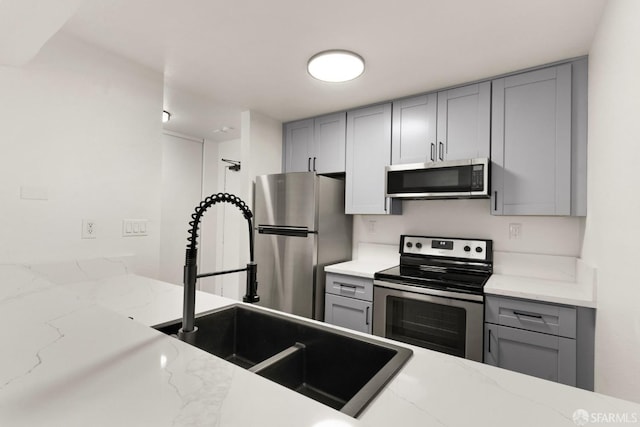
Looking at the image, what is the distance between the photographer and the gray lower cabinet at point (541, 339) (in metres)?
1.66

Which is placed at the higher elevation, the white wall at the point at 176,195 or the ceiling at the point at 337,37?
the ceiling at the point at 337,37

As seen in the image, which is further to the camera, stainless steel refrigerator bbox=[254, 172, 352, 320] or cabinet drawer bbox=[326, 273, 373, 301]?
stainless steel refrigerator bbox=[254, 172, 352, 320]

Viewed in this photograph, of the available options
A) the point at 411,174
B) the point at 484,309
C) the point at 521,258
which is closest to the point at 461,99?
the point at 411,174

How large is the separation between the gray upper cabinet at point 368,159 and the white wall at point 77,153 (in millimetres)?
1623

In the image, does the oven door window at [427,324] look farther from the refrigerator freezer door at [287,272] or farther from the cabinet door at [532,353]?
the refrigerator freezer door at [287,272]

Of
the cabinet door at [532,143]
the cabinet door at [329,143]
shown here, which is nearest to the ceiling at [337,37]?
the cabinet door at [532,143]

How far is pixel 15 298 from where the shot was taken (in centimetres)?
97

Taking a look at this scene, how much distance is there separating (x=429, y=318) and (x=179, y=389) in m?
1.92

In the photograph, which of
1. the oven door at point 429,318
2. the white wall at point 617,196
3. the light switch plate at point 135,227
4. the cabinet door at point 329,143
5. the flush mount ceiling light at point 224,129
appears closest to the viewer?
the white wall at point 617,196

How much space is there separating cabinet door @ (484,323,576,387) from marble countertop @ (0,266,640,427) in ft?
4.20

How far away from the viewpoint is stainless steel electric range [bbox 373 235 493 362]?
193cm

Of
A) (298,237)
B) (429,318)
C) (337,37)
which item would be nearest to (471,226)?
(429,318)

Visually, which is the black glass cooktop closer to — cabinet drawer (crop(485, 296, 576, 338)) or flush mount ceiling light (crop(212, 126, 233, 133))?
cabinet drawer (crop(485, 296, 576, 338))

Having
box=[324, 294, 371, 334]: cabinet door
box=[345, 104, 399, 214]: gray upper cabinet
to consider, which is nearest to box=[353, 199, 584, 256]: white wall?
box=[345, 104, 399, 214]: gray upper cabinet
